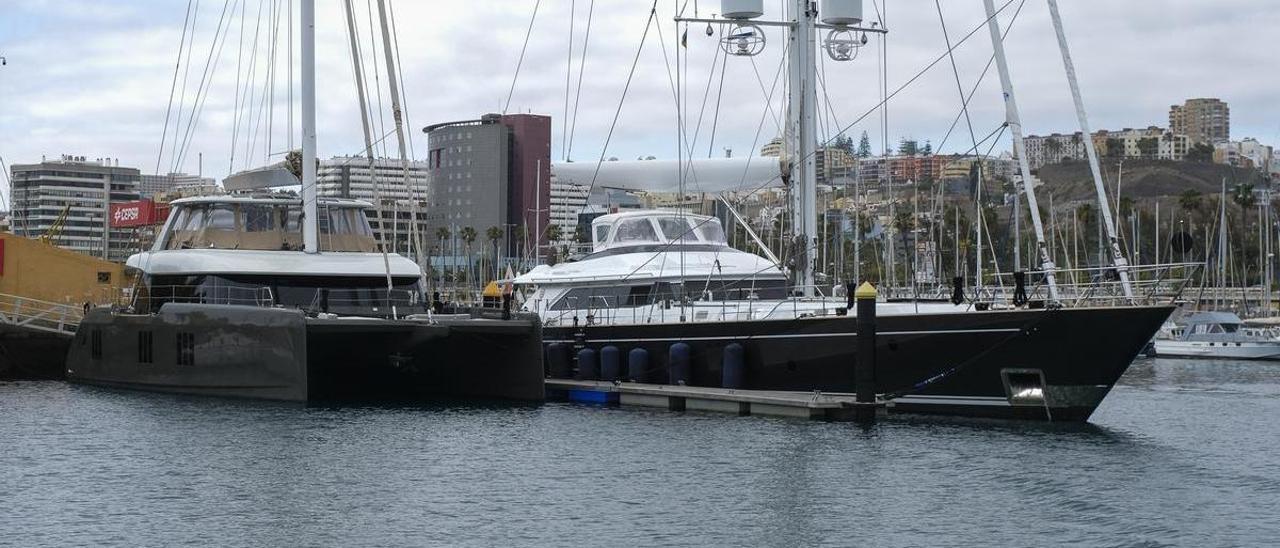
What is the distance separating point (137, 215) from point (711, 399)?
22.0 m

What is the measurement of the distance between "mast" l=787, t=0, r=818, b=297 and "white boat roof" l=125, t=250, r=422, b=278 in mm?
8584

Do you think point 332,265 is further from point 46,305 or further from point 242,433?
point 46,305

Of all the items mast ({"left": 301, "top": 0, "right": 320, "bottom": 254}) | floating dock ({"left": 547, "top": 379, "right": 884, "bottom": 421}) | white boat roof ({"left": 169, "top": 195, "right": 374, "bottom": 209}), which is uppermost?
mast ({"left": 301, "top": 0, "right": 320, "bottom": 254})

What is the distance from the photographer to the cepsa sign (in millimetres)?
44862

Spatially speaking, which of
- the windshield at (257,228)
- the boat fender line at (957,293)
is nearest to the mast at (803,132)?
the boat fender line at (957,293)

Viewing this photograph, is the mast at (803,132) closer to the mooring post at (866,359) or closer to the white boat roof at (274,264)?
the mooring post at (866,359)

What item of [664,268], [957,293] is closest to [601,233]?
[664,268]

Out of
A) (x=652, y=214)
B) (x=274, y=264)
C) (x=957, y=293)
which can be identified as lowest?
(x=957, y=293)

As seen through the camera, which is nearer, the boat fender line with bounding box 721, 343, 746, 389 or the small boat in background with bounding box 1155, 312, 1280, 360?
the boat fender line with bounding box 721, 343, 746, 389

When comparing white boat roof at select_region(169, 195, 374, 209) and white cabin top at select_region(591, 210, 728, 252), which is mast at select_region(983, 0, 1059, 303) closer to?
white cabin top at select_region(591, 210, 728, 252)

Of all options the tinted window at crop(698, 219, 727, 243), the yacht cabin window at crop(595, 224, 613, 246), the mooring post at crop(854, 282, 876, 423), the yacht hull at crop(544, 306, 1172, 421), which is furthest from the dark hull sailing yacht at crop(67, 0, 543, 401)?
the tinted window at crop(698, 219, 727, 243)

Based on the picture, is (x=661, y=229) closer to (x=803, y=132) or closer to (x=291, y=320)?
(x=803, y=132)

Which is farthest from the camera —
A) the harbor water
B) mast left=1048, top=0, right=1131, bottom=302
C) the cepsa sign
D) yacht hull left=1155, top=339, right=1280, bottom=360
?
yacht hull left=1155, top=339, right=1280, bottom=360

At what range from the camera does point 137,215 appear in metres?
45.7
